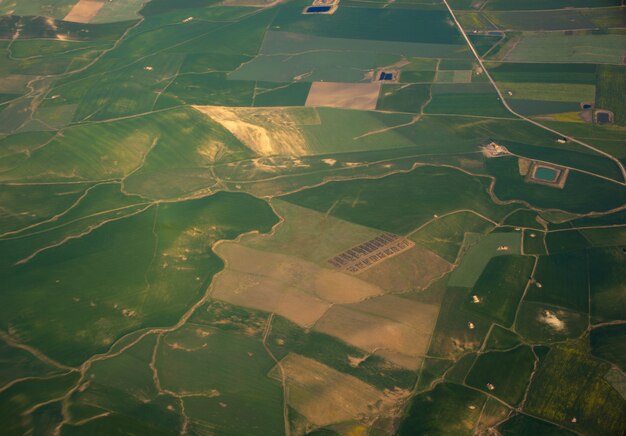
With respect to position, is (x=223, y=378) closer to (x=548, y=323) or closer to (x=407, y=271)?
(x=407, y=271)

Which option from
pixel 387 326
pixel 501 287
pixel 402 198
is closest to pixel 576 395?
pixel 501 287

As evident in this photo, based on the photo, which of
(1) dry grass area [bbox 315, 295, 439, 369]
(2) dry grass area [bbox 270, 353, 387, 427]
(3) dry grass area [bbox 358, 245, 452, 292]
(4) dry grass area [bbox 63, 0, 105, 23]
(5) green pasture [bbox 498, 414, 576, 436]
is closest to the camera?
(5) green pasture [bbox 498, 414, 576, 436]

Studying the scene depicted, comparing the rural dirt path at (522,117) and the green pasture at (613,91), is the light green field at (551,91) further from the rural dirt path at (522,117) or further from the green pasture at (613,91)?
the rural dirt path at (522,117)

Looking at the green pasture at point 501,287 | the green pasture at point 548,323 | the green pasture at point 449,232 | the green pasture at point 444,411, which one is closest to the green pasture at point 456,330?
the green pasture at point 501,287

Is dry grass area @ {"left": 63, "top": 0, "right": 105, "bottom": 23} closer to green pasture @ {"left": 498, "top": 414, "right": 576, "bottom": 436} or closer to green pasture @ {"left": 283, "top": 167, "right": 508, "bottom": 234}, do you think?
green pasture @ {"left": 283, "top": 167, "right": 508, "bottom": 234}

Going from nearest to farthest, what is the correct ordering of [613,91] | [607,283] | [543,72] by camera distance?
[607,283], [613,91], [543,72]

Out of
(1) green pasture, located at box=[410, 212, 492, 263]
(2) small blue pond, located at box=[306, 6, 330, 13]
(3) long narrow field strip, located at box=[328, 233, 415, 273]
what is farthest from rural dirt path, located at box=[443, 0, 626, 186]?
(3) long narrow field strip, located at box=[328, 233, 415, 273]
